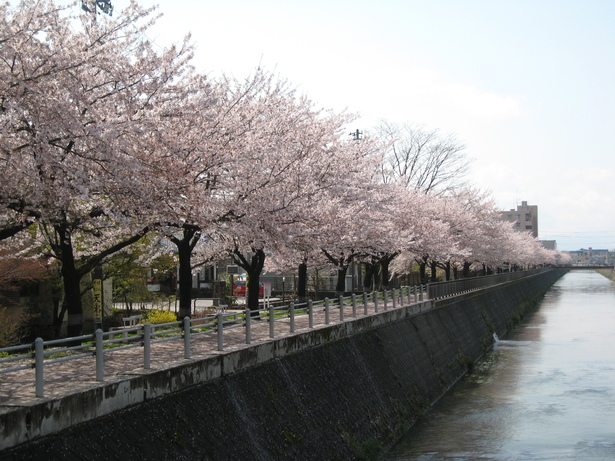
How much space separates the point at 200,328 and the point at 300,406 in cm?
586

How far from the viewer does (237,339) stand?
14.8 meters

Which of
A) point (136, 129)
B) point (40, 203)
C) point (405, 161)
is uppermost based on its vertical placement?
point (405, 161)

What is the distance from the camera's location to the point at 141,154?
12.9m

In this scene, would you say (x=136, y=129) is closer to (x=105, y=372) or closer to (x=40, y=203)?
(x=40, y=203)

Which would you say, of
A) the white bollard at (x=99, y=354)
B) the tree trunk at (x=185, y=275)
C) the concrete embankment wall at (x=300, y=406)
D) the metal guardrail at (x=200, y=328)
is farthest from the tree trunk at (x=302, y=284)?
the white bollard at (x=99, y=354)

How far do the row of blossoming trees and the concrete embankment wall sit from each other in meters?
3.57

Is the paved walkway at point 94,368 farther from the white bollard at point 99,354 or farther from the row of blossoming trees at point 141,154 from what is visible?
the row of blossoming trees at point 141,154

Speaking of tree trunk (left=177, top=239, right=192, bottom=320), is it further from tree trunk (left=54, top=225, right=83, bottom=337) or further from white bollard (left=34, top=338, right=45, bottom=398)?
white bollard (left=34, top=338, right=45, bottom=398)

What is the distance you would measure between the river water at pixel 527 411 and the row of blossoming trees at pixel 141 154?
6.67 meters

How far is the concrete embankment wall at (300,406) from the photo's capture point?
9.00 m

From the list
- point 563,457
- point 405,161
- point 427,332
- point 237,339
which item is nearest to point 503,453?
point 563,457

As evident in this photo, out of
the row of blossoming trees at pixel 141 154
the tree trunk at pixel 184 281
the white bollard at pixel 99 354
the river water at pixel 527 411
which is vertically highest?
the row of blossoming trees at pixel 141 154

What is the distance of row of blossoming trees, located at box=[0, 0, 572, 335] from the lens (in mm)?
11094

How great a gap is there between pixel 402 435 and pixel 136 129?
36.8 feet
